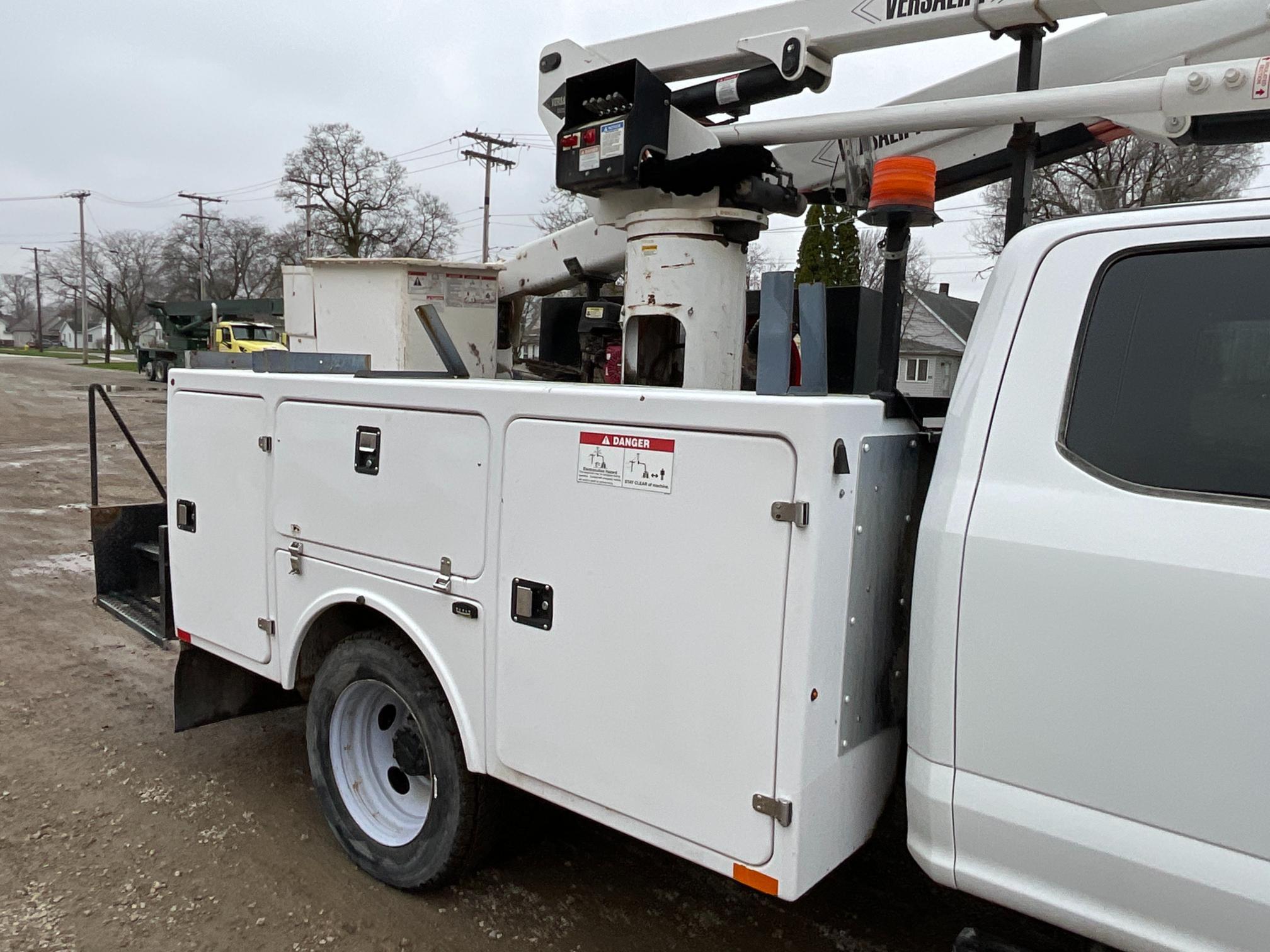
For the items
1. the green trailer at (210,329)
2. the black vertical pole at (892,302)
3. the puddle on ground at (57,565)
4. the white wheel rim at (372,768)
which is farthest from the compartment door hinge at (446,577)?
the green trailer at (210,329)

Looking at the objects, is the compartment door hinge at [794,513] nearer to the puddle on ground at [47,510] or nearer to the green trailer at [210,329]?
the puddle on ground at [47,510]

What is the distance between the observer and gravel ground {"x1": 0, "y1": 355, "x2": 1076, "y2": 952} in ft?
9.84

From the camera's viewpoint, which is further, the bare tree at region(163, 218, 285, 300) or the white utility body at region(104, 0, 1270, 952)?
the bare tree at region(163, 218, 285, 300)

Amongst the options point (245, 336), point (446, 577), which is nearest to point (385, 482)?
point (446, 577)

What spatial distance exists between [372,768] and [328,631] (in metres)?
0.53

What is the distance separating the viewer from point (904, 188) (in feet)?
7.23

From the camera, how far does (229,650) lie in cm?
381

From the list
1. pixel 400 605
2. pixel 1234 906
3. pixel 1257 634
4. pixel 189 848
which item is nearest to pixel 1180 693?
pixel 1257 634

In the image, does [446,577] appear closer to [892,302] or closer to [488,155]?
[892,302]

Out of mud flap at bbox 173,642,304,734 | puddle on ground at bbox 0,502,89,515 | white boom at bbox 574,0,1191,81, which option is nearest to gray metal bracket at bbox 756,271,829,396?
white boom at bbox 574,0,1191,81

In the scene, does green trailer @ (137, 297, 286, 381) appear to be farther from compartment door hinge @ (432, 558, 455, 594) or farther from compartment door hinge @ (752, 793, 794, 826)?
compartment door hinge @ (752, 793, 794, 826)

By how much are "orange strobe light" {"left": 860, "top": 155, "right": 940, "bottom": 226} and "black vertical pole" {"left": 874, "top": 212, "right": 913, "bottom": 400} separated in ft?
0.11

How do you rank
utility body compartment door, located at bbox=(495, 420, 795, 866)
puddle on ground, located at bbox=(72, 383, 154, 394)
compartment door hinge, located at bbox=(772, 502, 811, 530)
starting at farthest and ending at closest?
puddle on ground, located at bbox=(72, 383, 154, 394) < utility body compartment door, located at bbox=(495, 420, 795, 866) < compartment door hinge, located at bbox=(772, 502, 811, 530)

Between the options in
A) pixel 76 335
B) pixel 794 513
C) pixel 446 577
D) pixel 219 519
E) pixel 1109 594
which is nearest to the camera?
pixel 1109 594
